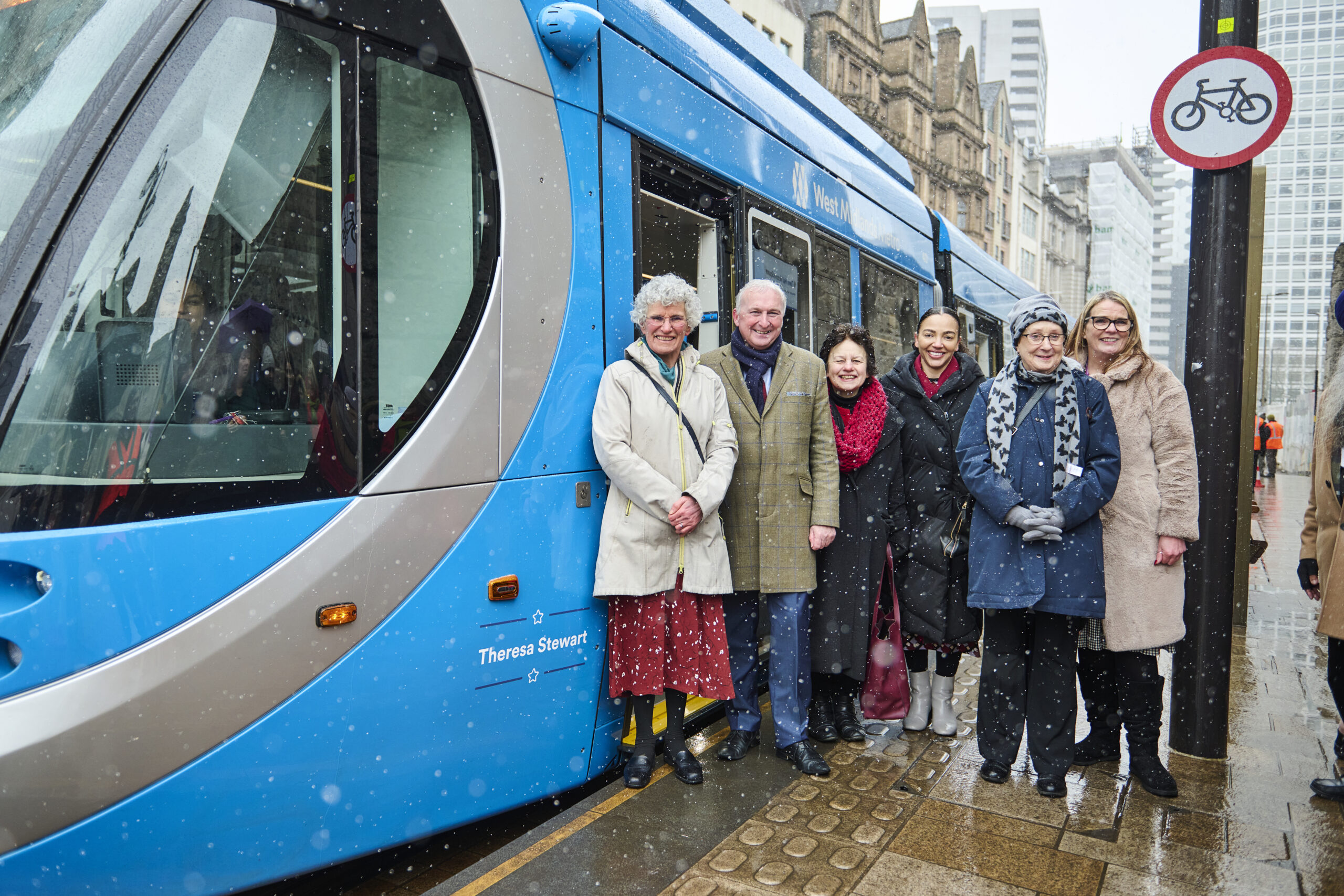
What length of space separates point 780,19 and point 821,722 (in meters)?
32.9

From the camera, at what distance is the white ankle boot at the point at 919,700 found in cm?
434

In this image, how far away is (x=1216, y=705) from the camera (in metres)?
3.96

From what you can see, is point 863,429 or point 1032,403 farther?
point 863,429

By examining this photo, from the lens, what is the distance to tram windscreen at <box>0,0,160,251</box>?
2.25 meters

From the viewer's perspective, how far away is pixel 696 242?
4.83 metres

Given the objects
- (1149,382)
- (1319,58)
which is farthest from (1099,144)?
(1149,382)

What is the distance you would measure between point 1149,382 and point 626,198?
219cm

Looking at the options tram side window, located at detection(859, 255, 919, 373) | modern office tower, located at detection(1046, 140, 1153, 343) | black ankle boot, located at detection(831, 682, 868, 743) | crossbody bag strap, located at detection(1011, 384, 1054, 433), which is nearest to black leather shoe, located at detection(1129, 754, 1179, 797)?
black ankle boot, located at detection(831, 682, 868, 743)

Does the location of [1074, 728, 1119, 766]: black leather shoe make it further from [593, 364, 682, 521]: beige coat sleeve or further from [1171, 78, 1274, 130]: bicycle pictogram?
[1171, 78, 1274, 130]: bicycle pictogram

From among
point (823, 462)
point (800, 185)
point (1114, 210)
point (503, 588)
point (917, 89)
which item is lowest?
point (503, 588)

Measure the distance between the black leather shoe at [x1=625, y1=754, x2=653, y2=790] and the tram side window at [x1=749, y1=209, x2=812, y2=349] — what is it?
86.0 inches

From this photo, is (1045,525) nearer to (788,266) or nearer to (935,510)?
(935,510)

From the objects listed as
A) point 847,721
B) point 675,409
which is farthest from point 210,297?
point 847,721

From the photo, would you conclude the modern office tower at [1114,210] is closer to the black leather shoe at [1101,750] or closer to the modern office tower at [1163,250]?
the modern office tower at [1163,250]
